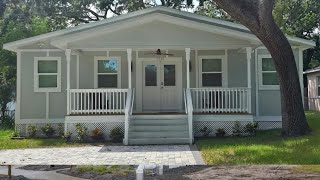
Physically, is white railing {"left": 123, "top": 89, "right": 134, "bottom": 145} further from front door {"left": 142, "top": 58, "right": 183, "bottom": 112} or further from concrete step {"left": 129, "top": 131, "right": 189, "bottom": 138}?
front door {"left": 142, "top": 58, "right": 183, "bottom": 112}

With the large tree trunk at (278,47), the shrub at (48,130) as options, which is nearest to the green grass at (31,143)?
the shrub at (48,130)

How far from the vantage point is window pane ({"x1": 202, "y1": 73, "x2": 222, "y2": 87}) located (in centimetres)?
1712

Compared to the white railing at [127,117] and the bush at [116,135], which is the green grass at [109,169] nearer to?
the white railing at [127,117]

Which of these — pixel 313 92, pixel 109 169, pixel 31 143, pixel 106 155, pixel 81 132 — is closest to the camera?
pixel 109 169

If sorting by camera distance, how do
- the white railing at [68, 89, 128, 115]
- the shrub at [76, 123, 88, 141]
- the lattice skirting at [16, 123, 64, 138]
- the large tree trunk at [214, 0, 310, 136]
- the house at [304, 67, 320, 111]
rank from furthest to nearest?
the house at [304, 67, 320, 111], the lattice skirting at [16, 123, 64, 138], the white railing at [68, 89, 128, 115], the shrub at [76, 123, 88, 141], the large tree trunk at [214, 0, 310, 136]

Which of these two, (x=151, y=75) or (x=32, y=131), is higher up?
(x=151, y=75)

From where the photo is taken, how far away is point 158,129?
14.3 m

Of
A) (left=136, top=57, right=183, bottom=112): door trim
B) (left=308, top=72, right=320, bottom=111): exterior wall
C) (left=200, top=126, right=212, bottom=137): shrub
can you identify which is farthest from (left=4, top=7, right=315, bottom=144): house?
(left=308, top=72, right=320, bottom=111): exterior wall

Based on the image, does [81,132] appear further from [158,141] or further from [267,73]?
[267,73]

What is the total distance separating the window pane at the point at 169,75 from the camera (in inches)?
683

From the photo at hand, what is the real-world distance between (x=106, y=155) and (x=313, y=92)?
22.8 meters

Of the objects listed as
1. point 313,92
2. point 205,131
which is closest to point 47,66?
point 205,131

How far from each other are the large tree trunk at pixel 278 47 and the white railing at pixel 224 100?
2.03m

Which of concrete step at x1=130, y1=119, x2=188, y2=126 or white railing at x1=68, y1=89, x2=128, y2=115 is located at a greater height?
white railing at x1=68, y1=89, x2=128, y2=115
